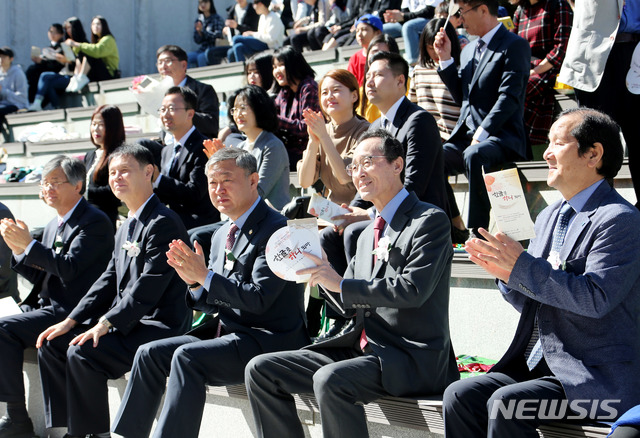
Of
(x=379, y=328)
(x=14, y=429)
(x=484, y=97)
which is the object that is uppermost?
(x=484, y=97)

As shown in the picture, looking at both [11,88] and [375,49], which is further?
[11,88]

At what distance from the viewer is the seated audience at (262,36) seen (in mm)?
10141

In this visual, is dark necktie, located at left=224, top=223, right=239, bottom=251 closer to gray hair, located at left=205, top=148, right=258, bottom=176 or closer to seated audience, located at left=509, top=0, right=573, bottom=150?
gray hair, located at left=205, top=148, right=258, bottom=176

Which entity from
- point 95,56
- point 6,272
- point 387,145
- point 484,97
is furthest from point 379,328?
point 95,56

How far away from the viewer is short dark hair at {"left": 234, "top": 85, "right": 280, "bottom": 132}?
5387 millimetres

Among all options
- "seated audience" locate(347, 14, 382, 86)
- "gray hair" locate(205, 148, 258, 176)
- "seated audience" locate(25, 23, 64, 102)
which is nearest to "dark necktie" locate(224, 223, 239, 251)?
"gray hair" locate(205, 148, 258, 176)

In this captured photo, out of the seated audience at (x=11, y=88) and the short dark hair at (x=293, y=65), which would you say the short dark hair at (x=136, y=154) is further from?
the seated audience at (x=11, y=88)

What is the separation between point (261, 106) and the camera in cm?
Answer: 540

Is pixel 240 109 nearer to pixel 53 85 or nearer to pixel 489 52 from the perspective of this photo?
pixel 489 52

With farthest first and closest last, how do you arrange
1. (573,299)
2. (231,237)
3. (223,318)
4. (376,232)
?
1. (231,237)
2. (223,318)
3. (376,232)
4. (573,299)

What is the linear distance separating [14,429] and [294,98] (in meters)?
2.96

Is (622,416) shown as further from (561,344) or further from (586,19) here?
(586,19)

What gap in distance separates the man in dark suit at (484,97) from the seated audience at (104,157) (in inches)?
94.8

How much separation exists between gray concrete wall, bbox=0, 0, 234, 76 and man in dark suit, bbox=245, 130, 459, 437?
10901 mm
